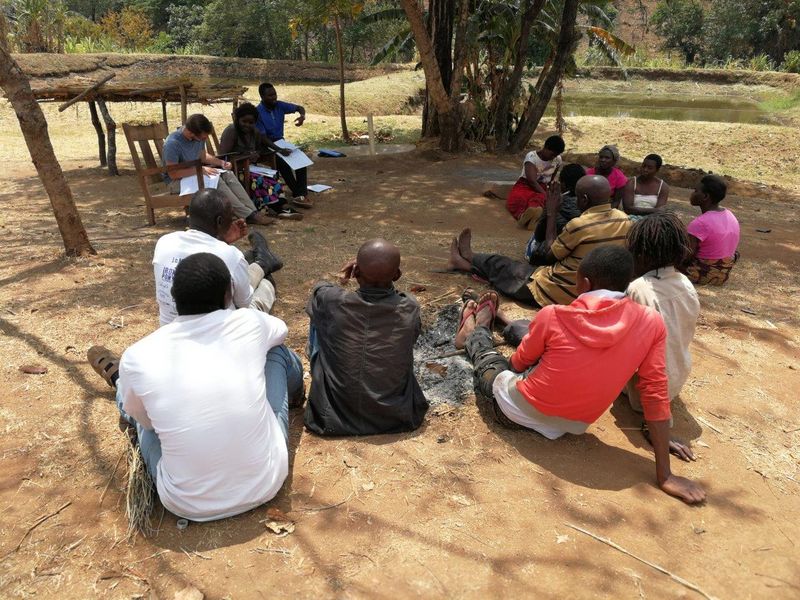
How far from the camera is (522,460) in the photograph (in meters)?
2.88

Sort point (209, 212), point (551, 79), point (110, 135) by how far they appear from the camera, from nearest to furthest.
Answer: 1. point (209, 212)
2. point (110, 135)
3. point (551, 79)

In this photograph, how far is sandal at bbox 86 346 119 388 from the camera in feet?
10.6

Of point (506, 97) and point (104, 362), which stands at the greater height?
point (506, 97)

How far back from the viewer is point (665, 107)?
2508cm

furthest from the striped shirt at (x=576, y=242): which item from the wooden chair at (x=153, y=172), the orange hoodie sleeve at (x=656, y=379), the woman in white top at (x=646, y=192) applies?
the wooden chair at (x=153, y=172)

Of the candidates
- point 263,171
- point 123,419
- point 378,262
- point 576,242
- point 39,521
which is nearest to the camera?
point 39,521

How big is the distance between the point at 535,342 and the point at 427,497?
88 centimetres

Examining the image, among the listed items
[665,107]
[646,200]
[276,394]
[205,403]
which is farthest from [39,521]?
[665,107]

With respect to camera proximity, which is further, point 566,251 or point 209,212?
point 566,251

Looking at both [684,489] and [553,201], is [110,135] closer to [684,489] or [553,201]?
[553,201]

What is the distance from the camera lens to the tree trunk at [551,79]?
10305mm

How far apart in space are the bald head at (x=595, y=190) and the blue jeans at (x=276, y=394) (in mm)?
2456

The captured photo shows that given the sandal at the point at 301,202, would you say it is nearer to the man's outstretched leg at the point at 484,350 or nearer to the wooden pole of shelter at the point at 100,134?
the man's outstretched leg at the point at 484,350

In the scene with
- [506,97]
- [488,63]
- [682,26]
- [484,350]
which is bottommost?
[484,350]
